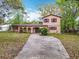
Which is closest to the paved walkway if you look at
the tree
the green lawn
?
the green lawn

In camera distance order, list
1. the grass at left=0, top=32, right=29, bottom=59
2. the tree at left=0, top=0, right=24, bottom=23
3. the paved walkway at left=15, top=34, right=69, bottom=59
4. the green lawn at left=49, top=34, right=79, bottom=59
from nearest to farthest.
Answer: the paved walkway at left=15, top=34, right=69, bottom=59
the grass at left=0, top=32, right=29, bottom=59
the green lawn at left=49, top=34, right=79, bottom=59
the tree at left=0, top=0, right=24, bottom=23

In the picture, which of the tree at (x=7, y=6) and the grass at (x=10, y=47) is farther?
the tree at (x=7, y=6)

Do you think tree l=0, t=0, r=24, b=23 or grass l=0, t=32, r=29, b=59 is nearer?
grass l=0, t=32, r=29, b=59

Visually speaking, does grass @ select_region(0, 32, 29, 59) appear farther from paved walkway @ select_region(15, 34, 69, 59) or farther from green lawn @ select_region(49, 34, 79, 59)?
green lawn @ select_region(49, 34, 79, 59)

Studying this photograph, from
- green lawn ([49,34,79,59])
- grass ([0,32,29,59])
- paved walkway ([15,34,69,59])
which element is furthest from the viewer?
green lawn ([49,34,79,59])

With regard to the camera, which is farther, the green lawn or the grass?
the green lawn

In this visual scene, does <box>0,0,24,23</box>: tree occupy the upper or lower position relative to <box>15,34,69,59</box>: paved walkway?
upper

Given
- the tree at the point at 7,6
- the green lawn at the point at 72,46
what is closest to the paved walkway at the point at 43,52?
the green lawn at the point at 72,46

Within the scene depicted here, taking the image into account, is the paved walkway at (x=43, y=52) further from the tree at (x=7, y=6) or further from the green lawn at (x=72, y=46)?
the tree at (x=7, y=6)

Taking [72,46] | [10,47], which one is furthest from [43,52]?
[72,46]

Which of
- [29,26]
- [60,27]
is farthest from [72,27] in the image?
[29,26]

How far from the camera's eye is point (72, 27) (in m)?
50.8

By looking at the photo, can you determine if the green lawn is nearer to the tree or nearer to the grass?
the grass

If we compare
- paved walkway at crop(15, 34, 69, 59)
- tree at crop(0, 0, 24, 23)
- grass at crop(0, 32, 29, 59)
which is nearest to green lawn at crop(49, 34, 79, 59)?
paved walkway at crop(15, 34, 69, 59)
